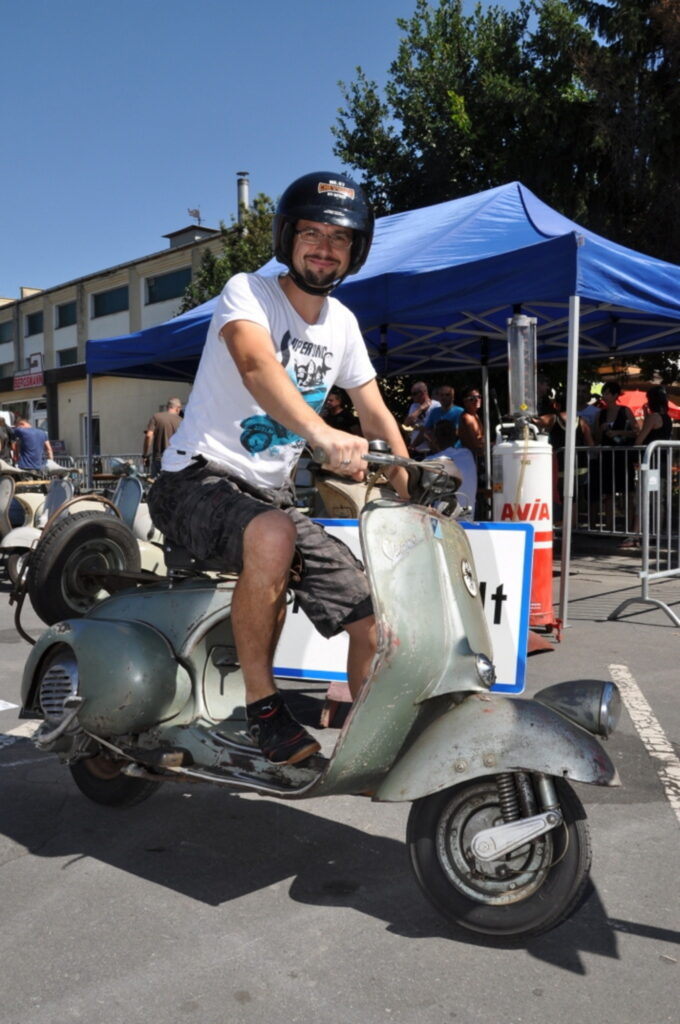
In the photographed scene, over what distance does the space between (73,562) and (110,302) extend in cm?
3640

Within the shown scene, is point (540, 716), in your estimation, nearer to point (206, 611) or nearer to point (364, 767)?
point (364, 767)

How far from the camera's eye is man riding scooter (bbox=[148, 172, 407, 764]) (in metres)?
2.63

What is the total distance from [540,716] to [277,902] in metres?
0.95

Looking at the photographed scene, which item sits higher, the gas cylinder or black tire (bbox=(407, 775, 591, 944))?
the gas cylinder

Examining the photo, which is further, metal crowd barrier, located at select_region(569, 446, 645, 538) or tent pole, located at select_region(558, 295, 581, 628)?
metal crowd barrier, located at select_region(569, 446, 645, 538)

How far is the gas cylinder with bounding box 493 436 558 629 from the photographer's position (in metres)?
A: 5.94

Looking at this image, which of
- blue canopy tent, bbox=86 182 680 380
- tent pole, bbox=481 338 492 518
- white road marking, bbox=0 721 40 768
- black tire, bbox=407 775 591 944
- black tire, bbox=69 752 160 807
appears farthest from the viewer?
tent pole, bbox=481 338 492 518

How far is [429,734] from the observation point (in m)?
2.32

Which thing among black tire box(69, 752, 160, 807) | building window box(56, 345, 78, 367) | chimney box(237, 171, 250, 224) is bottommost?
black tire box(69, 752, 160, 807)

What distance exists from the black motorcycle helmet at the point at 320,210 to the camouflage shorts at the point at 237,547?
686 millimetres

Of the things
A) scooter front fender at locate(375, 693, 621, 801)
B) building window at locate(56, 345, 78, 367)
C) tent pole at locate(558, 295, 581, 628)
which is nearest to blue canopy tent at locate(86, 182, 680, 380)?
tent pole at locate(558, 295, 581, 628)

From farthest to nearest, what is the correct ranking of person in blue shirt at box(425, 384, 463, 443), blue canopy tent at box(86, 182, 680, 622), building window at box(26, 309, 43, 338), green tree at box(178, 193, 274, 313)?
1. building window at box(26, 309, 43, 338)
2. green tree at box(178, 193, 274, 313)
3. person in blue shirt at box(425, 384, 463, 443)
4. blue canopy tent at box(86, 182, 680, 622)

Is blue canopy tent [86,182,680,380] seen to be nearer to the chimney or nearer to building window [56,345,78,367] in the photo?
the chimney

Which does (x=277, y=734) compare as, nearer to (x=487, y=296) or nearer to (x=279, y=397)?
(x=279, y=397)
